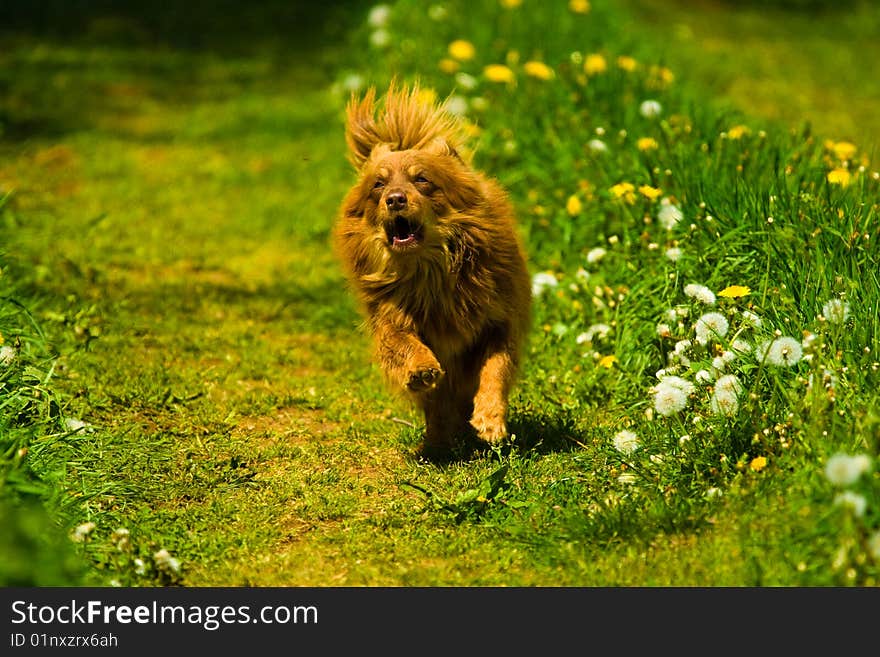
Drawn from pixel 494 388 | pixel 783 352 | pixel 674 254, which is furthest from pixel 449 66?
pixel 783 352

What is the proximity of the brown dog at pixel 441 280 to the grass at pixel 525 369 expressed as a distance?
0.93 ft

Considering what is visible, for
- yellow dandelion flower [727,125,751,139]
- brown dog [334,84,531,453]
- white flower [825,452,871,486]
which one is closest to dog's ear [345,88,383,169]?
brown dog [334,84,531,453]

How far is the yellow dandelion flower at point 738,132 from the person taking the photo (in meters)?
6.45

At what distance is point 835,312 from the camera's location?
4277 mm

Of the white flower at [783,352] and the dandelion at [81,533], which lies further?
the white flower at [783,352]

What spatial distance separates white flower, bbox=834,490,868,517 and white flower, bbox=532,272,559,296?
9.43 feet

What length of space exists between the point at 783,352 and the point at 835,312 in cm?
29

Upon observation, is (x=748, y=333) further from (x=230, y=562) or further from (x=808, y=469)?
(x=230, y=562)

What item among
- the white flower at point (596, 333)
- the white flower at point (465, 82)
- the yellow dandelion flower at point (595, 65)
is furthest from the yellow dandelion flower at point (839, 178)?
the white flower at point (465, 82)

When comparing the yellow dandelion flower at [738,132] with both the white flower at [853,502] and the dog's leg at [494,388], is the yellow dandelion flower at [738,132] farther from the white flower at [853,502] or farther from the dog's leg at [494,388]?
the white flower at [853,502]

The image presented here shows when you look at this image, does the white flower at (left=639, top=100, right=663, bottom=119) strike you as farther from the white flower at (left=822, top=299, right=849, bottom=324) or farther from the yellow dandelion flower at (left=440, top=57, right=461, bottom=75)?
the white flower at (left=822, top=299, right=849, bottom=324)

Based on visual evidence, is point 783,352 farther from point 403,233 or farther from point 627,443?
point 403,233
